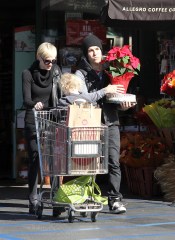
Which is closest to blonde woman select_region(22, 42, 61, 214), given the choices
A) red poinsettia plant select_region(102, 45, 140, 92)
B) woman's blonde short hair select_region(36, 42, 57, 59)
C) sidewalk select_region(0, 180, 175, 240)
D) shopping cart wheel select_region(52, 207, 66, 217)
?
woman's blonde short hair select_region(36, 42, 57, 59)

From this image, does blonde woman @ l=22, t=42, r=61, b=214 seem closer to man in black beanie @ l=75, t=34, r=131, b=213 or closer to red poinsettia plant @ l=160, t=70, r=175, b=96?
man in black beanie @ l=75, t=34, r=131, b=213

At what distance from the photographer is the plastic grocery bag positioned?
813cm

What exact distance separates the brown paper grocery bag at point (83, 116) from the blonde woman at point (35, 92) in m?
0.85

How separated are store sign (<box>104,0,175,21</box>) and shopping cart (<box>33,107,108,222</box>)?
6.82ft

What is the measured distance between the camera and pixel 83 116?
26.3 feet

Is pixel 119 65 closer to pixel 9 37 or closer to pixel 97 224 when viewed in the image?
pixel 97 224

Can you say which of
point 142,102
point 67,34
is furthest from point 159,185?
point 67,34

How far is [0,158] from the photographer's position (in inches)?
538

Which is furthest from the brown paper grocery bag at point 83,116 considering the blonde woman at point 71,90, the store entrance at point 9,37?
the store entrance at point 9,37

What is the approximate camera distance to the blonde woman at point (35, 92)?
8844 millimetres

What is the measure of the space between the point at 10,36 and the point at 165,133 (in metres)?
3.93

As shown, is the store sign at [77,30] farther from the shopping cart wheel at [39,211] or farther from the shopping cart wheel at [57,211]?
the shopping cart wheel at [39,211]

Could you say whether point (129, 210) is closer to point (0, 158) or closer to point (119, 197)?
point (119, 197)

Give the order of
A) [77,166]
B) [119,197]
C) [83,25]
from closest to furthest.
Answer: [77,166]
[119,197]
[83,25]
